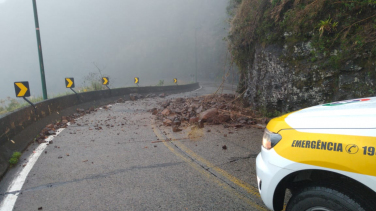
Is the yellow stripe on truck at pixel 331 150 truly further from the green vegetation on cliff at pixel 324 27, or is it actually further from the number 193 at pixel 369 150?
the green vegetation on cliff at pixel 324 27

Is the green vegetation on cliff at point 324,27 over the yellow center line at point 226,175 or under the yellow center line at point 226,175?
over

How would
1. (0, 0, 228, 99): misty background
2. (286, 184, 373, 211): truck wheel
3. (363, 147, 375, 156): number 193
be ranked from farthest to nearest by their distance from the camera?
1. (0, 0, 228, 99): misty background
2. (286, 184, 373, 211): truck wheel
3. (363, 147, 375, 156): number 193

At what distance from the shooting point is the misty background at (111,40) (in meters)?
93.2

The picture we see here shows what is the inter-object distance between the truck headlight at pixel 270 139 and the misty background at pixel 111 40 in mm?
71524

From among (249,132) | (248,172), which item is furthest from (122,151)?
(249,132)

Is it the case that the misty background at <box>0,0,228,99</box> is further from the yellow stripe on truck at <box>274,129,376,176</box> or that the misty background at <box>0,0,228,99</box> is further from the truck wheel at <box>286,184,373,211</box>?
the truck wheel at <box>286,184,373,211</box>

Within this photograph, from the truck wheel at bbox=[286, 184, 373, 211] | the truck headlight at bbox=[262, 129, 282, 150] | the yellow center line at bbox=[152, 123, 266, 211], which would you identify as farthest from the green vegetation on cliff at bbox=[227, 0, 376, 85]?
the truck wheel at bbox=[286, 184, 373, 211]

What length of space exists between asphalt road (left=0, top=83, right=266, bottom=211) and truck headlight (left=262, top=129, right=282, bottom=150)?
1.06m

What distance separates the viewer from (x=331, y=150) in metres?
1.86

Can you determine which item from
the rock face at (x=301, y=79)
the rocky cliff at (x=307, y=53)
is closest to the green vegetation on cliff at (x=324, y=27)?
the rocky cliff at (x=307, y=53)

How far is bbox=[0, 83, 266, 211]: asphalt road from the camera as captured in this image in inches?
132

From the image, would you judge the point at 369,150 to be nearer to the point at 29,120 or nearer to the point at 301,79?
the point at 301,79

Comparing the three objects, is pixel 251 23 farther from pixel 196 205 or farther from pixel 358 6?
pixel 196 205

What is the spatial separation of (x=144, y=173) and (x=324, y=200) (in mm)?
3040
